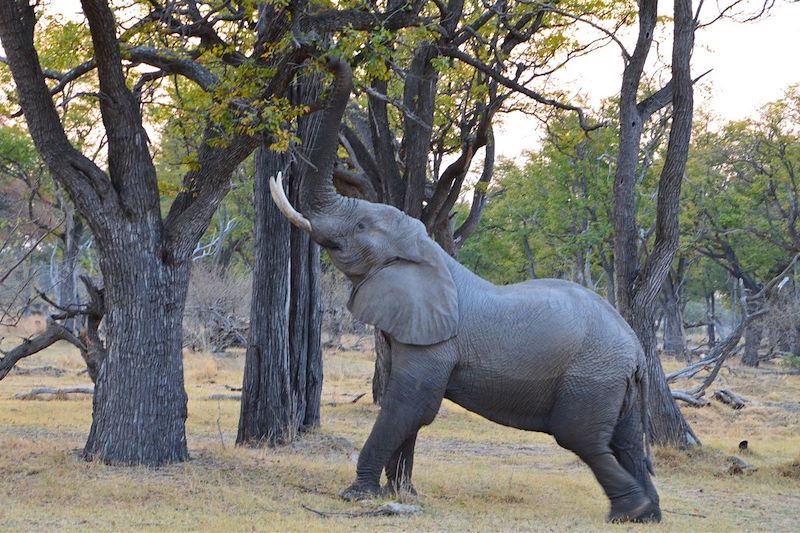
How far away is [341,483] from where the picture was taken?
11.0 meters

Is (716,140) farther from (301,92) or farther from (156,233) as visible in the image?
(156,233)

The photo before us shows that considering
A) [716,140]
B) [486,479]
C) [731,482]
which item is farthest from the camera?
[716,140]

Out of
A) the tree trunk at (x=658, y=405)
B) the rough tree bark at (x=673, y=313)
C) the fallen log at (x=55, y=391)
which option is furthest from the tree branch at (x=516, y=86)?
the rough tree bark at (x=673, y=313)

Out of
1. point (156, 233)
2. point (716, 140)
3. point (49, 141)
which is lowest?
point (156, 233)

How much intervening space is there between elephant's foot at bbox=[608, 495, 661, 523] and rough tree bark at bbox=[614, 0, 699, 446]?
516 cm

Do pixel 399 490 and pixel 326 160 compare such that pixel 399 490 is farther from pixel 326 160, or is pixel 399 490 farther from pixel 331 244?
pixel 326 160

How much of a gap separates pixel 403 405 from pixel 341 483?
74.8 inches

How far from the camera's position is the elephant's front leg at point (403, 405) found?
31.3ft

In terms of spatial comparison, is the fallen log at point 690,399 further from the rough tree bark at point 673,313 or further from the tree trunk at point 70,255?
the rough tree bark at point 673,313

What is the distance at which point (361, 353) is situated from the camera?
40531 mm

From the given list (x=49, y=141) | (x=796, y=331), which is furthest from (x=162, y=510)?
(x=796, y=331)

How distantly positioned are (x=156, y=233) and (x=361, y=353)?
96.4 feet

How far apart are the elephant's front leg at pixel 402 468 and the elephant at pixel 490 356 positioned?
0.19ft

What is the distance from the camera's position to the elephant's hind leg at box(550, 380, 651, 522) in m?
9.62
